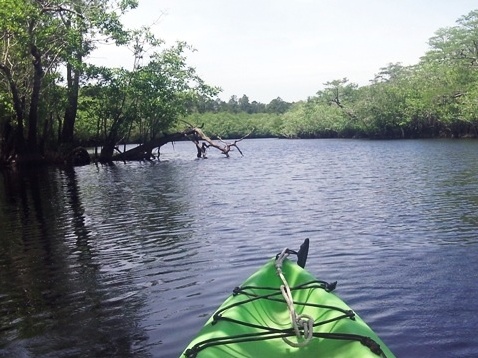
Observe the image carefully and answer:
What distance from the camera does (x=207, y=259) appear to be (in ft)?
34.3

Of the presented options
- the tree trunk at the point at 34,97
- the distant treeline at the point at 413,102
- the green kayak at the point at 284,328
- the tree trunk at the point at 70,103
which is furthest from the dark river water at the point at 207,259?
the distant treeline at the point at 413,102

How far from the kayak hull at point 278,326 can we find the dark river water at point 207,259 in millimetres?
1205

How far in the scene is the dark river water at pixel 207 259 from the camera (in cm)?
681

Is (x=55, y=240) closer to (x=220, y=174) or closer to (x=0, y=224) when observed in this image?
(x=0, y=224)

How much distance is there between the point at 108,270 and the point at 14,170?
27.4m

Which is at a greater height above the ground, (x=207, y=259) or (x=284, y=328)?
(x=284, y=328)

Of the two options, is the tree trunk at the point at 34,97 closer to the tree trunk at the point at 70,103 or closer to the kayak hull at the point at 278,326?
the tree trunk at the point at 70,103

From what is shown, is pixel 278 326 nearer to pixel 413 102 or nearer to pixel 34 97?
pixel 34 97

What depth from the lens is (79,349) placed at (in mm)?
6383

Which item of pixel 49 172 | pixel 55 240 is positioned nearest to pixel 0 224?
pixel 55 240

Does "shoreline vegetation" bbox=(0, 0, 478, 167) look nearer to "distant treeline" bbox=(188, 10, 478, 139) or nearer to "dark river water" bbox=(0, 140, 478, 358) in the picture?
"distant treeline" bbox=(188, 10, 478, 139)

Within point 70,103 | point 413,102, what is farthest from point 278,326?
point 413,102

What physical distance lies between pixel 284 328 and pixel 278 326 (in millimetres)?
210

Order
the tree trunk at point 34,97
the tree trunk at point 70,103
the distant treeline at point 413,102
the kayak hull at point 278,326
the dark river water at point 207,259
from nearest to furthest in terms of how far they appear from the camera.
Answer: the kayak hull at point 278,326 → the dark river water at point 207,259 → the tree trunk at point 34,97 → the tree trunk at point 70,103 → the distant treeline at point 413,102
